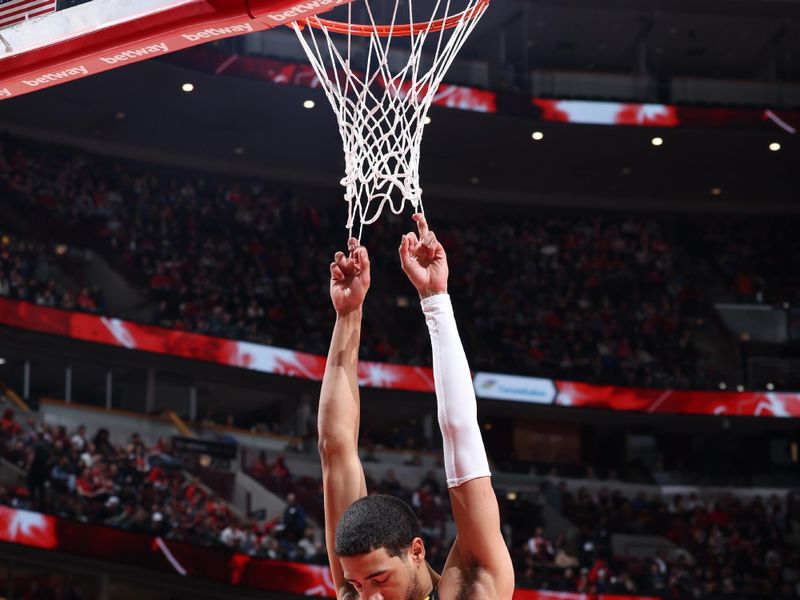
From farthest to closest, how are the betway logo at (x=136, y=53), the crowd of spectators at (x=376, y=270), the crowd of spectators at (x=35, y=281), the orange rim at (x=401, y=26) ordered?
the crowd of spectators at (x=376, y=270)
the crowd of spectators at (x=35, y=281)
the orange rim at (x=401, y=26)
the betway logo at (x=136, y=53)

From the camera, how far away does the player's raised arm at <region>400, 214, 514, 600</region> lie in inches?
118

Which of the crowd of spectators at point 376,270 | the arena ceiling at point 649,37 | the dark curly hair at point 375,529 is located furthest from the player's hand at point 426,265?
the arena ceiling at point 649,37

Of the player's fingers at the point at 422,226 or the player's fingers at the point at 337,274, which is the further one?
the player's fingers at the point at 337,274

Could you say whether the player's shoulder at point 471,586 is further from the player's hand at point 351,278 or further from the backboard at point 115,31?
the backboard at point 115,31

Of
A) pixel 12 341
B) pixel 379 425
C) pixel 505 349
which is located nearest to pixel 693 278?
pixel 505 349

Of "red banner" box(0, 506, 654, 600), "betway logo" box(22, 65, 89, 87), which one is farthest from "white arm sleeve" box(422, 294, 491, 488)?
"red banner" box(0, 506, 654, 600)

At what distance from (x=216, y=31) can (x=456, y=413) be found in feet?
8.07

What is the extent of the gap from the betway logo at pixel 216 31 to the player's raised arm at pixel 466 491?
7.03 feet

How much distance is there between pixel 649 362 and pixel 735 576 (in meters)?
5.31

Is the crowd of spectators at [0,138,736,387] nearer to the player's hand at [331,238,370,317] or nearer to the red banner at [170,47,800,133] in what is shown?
the red banner at [170,47,800,133]

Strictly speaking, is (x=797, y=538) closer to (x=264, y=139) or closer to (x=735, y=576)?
(x=735, y=576)

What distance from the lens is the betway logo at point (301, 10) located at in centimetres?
459

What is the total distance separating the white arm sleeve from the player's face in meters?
0.25

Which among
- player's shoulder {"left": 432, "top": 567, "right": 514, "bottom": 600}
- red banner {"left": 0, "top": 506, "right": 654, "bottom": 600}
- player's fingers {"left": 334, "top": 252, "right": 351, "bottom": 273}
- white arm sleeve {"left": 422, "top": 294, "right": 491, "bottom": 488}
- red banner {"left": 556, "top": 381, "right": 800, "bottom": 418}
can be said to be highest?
red banner {"left": 556, "top": 381, "right": 800, "bottom": 418}
